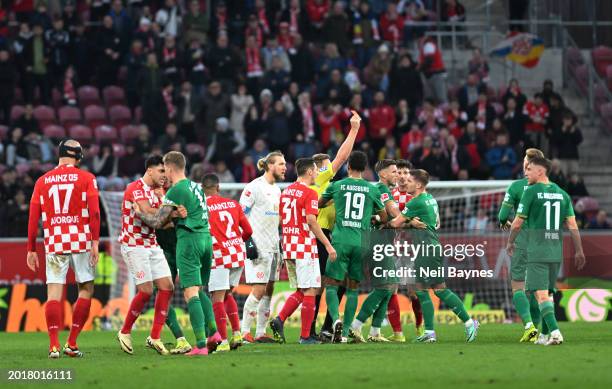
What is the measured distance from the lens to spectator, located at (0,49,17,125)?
25.9 metres

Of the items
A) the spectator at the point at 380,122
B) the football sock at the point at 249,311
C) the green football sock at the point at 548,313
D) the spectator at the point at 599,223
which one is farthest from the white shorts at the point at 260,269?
the spectator at the point at 380,122

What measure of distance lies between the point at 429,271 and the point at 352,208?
1.29 metres

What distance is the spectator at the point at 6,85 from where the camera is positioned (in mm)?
25922

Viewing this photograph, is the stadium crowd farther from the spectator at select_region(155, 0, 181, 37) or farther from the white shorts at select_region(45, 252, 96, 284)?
→ the white shorts at select_region(45, 252, 96, 284)

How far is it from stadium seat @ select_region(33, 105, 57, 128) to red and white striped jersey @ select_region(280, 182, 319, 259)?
39.2 feet

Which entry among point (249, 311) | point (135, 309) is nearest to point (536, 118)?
point (249, 311)

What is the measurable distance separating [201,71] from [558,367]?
1622 cm

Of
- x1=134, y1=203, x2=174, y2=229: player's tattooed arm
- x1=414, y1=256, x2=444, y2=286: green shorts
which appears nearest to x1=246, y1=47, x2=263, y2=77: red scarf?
x1=414, y1=256, x2=444, y2=286: green shorts

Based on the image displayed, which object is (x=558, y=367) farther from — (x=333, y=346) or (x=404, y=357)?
(x=333, y=346)

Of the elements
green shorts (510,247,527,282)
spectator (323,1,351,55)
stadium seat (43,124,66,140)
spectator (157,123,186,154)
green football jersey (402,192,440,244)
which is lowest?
green shorts (510,247,527,282)

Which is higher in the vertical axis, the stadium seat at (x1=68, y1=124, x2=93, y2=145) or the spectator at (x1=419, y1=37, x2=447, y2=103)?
the spectator at (x1=419, y1=37, x2=447, y2=103)

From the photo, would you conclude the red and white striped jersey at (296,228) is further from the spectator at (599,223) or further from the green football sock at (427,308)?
the spectator at (599,223)

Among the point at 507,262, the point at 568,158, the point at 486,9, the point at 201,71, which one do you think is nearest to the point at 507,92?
the point at 568,158

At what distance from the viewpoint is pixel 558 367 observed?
11227 millimetres
